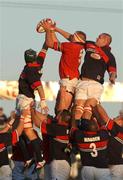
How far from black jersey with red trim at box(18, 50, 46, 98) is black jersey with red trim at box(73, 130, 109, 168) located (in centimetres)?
161

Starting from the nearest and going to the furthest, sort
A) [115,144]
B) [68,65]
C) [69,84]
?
[115,144], [69,84], [68,65]

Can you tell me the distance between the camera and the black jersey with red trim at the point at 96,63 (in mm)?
12477

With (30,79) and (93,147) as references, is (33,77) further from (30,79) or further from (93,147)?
(93,147)

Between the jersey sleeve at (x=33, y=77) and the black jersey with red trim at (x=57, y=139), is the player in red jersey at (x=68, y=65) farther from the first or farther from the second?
the black jersey with red trim at (x=57, y=139)

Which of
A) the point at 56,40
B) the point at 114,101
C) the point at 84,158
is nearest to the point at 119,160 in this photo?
the point at 84,158

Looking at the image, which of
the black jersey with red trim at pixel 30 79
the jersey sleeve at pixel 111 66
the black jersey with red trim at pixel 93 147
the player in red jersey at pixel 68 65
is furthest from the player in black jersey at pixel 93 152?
the jersey sleeve at pixel 111 66

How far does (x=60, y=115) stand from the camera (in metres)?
11.6

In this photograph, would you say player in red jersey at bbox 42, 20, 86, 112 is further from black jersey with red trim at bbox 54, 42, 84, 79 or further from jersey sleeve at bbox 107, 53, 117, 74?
jersey sleeve at bbox 107, 53, 117, 74

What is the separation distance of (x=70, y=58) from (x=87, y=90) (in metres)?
0.74

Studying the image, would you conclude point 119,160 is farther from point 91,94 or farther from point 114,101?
point 114,101

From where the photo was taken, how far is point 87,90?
12273 millimetres

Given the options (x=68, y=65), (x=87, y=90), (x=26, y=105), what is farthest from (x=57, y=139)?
(x=68, y=65)

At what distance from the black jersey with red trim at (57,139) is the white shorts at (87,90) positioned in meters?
1.08

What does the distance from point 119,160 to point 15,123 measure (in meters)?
2.06
